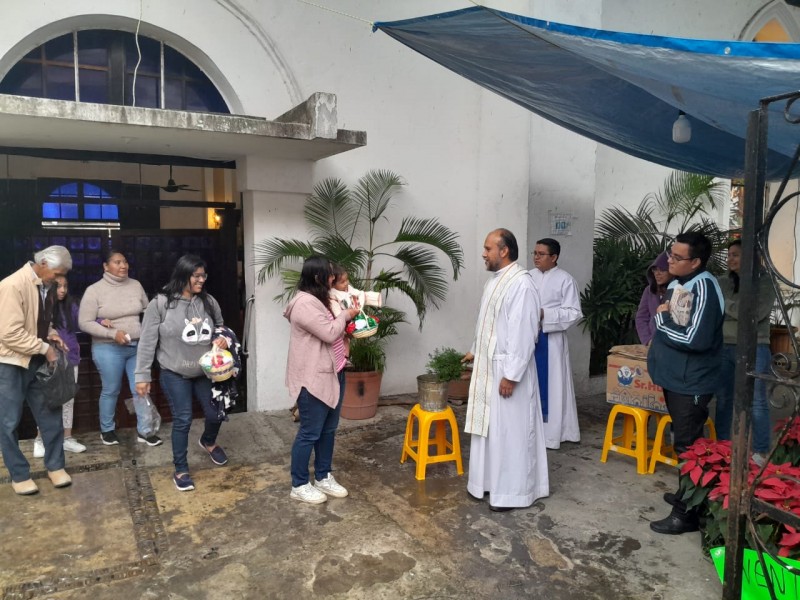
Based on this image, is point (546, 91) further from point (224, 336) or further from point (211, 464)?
point (211, 464)

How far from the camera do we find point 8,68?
5316mm

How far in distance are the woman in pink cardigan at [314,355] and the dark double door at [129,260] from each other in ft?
8.44

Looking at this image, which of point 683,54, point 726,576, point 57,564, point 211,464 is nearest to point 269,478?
point 211,464

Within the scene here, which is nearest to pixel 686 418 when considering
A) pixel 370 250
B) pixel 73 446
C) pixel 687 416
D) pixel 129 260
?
pixel 687 416

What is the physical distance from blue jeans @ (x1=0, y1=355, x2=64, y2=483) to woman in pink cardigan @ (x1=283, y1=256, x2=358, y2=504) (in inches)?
69.0

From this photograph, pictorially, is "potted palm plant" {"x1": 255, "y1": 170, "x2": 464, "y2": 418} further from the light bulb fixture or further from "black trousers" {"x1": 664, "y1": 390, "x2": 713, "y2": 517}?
"black trousers" {"x1": 664, "y1": 390, "x2": 713, "y2": 517}

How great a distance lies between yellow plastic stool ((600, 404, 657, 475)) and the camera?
481cm

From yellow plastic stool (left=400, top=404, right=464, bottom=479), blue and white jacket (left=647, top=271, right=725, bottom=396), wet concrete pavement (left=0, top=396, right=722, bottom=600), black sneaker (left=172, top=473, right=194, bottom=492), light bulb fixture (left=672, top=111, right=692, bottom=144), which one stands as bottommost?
wet concrete pavement (left=0, top=396, right=722, bottom=600)

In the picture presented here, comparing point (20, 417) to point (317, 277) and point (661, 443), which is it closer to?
point (317, 277)

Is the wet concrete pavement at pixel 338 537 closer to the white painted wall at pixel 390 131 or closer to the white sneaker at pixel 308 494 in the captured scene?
the white sneaker at pixel 308 494

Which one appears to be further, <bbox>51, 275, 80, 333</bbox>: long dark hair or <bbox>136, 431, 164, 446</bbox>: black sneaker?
<bbox>136, 431, 164, 446</bbox>: black sneaker

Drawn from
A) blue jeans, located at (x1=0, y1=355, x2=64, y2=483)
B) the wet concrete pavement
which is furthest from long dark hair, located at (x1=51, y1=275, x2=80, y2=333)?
the wet concrete pavement

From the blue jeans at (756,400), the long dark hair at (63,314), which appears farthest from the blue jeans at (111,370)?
the blue jeans at (756,400)

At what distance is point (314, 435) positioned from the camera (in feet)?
13.7
